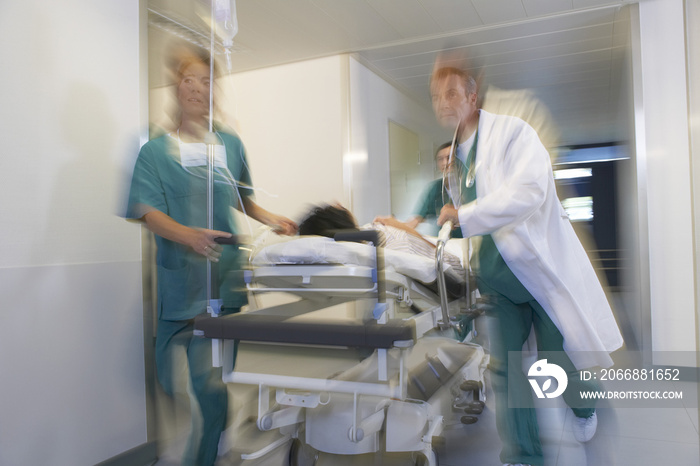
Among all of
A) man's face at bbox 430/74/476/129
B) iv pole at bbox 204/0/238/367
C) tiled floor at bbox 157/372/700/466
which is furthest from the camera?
man's face at bbox 430/74/476/129

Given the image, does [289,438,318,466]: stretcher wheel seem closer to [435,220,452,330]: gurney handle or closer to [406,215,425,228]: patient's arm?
[435,220,452,330]: gurney handle

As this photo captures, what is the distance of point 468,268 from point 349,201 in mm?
946

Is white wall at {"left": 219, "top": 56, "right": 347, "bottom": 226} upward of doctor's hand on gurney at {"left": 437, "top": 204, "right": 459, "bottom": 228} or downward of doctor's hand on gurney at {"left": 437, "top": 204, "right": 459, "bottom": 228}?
upward

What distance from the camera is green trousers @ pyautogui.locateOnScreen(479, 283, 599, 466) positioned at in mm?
1312

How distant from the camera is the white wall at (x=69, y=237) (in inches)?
47.3

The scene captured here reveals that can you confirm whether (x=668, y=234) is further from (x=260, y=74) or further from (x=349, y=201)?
(x=260, y=74)

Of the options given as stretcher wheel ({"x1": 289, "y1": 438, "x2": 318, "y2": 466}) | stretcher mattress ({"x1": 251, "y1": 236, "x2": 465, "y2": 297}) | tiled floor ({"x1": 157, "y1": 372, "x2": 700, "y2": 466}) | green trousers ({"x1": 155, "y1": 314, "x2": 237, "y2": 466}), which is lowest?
tiled floor ({"x1": 157, "y1": 372, "x2": 700, "y2": 466})

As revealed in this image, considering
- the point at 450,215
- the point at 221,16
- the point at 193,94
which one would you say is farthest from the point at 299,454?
the point at 221,16

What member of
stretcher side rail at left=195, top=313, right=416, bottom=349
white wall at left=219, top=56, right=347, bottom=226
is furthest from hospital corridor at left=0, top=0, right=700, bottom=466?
white wall at left=219, top=56, right=347, bottom=226

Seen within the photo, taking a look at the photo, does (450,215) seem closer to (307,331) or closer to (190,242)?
(307,331)

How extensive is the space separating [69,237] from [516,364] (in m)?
1.31

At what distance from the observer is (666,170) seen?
1.82 meters

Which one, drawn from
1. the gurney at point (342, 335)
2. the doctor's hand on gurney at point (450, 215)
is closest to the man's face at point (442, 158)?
the doctor's hand on gurney at point (450, 215)

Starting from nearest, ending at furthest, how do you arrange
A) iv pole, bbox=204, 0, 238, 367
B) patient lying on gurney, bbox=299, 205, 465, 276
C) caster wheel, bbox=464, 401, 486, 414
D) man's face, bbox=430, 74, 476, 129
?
iv pole, bbox=204, 0, 238, 367, patient lying on gurney, bbox=299, 205, 465, 276, man's face, bbox=430, 74, 476, 129, caster wheel, bbox=464, 401, 486, 414
